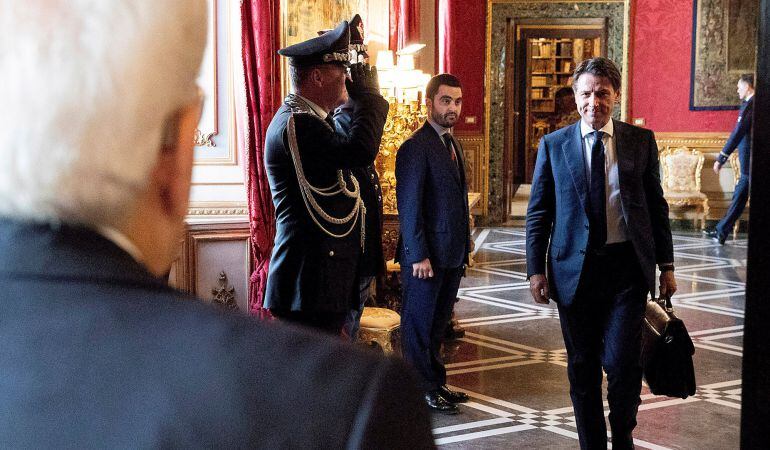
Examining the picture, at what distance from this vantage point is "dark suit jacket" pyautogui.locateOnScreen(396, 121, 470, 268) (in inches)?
158

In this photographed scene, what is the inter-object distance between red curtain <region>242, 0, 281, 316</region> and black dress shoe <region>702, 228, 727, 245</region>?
7.07 m

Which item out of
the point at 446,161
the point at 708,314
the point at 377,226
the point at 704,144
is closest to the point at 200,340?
the point at 377,226

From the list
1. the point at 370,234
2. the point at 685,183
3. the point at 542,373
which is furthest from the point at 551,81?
the point at 370,234

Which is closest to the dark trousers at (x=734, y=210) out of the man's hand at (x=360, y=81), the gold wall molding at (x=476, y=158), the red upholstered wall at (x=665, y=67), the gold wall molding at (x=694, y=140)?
the gold wall molding at (x=694, y=140)

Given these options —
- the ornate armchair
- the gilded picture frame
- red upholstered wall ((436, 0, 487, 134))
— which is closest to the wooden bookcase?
red upholstered wall ((436, 0, 487, 134))

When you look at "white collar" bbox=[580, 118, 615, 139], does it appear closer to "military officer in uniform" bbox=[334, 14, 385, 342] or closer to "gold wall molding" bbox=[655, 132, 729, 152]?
"military officer in uniform" bbox=[334, 14, 385, 342]

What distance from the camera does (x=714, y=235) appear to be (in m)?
10.9

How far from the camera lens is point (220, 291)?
473cm

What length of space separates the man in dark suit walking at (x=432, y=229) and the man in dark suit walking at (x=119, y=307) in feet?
10.9

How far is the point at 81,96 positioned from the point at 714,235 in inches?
435

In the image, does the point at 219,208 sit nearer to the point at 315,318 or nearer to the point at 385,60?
the point at 385,60

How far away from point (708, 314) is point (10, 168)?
250 inches

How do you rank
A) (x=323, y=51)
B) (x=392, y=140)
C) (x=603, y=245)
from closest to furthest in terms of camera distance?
(x=323, y=51) → (x=603, y=245) → (x=392, y=140)

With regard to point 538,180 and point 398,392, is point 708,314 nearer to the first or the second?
point 538,180
